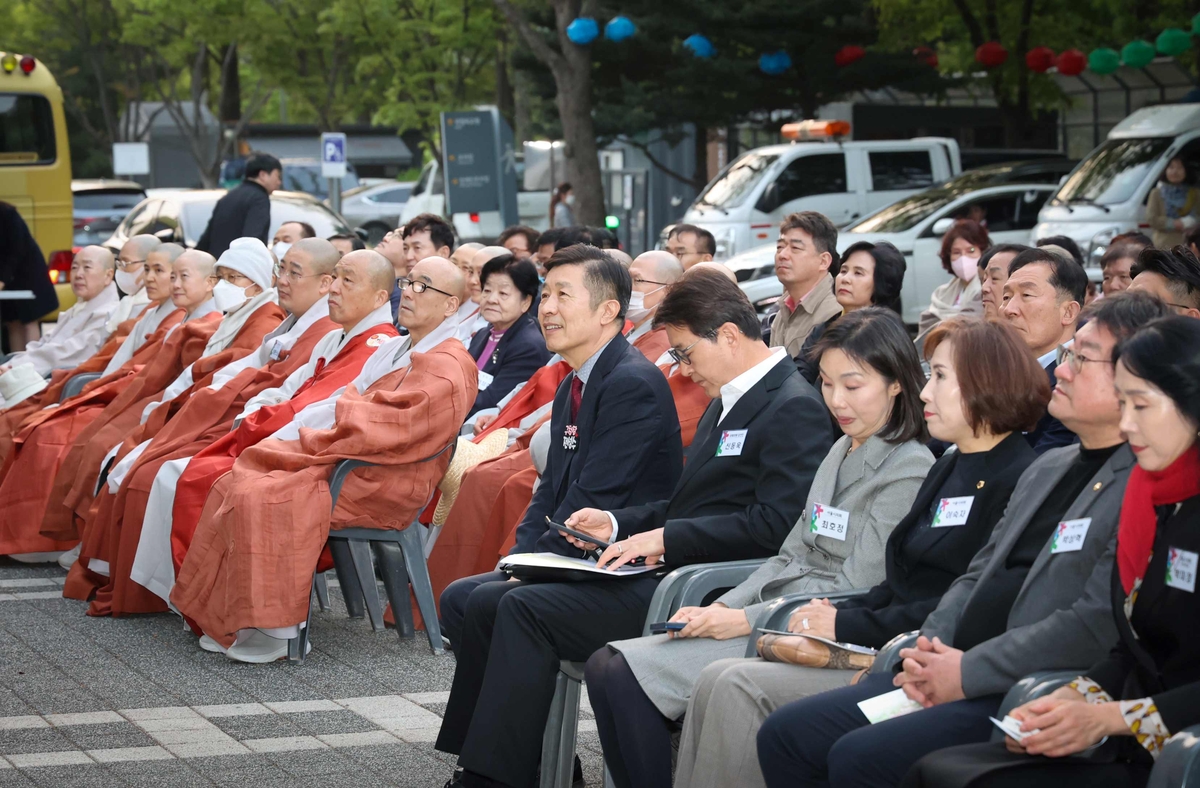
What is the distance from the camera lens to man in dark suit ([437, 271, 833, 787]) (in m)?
4.29

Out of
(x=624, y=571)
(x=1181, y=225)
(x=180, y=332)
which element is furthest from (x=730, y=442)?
(x=1181, y=225)

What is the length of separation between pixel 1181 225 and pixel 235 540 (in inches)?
403

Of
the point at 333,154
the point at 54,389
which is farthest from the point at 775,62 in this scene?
the point at 54,389

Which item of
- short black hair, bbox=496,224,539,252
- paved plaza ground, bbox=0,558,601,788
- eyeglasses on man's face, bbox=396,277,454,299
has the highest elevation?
short black hair, bbox=496,224,539,252

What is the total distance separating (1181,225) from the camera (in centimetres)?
1362

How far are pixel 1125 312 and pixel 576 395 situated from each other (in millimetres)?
2057

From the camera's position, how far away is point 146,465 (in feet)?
23.4

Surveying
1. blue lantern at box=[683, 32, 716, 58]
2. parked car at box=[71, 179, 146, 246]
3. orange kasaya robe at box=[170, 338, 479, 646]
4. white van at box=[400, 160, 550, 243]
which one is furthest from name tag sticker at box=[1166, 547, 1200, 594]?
white van at box=[400, 160, 550, 243]

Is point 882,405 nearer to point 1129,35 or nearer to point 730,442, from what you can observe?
point 730,442

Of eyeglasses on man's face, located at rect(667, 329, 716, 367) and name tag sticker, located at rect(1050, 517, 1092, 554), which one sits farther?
eyeglasses on man's face, located at rect(667, 329, 716, 367)

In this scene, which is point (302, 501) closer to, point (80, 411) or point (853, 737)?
point (80, 411)

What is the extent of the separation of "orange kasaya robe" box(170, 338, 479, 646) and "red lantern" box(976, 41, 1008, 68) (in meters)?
15.6

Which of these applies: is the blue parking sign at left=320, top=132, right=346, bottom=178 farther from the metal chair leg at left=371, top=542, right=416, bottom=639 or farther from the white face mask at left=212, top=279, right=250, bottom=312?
the metal chair leg at left=371, top=542, right=416, bottom=639

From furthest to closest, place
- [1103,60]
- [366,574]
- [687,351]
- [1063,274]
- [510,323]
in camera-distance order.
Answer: [1103,60] → [510,323] → [366,574] → [1063,274] → [687,351]
